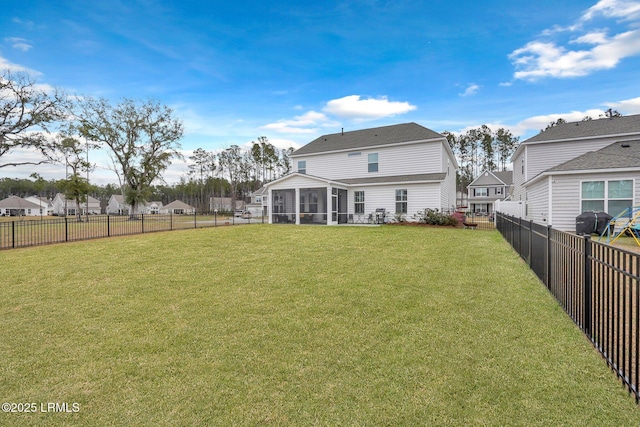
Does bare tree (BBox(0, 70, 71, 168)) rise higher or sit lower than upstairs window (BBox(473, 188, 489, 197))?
higher

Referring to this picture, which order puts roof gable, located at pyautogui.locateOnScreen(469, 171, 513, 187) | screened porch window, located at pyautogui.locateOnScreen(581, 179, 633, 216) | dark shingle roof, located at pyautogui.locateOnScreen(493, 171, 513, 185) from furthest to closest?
dark shingle roof, located at pyautogui.locateOnScreen(493, 171, 513, 185)
roof gable, located at pyautogui.locateOnScreen(469, 171, 513, 187)
screened porch window, located at pyautogui.locateOnScreen(581, 179, 633, 216)

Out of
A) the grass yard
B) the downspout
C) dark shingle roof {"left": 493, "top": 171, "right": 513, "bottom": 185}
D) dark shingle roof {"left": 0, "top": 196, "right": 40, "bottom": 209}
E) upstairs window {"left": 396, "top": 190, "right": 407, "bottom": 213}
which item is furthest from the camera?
dark shingle roof {"left": 0, "top": 196, "right": 40, "bottom": 209}

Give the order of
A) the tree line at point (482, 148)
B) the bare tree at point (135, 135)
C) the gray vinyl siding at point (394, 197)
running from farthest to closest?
the tree line at point (482, 148) < the bare tree at point (135, 135) < the gray vinyl siding at point (394, 197)

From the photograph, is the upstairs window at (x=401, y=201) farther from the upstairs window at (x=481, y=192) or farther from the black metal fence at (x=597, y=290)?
the upstairs window at (x=481, y=192)

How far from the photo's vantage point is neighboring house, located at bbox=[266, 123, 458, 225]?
19.1 m

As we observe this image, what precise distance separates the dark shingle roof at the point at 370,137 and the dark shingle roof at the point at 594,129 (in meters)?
6.39

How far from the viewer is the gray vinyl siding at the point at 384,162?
19.7 m

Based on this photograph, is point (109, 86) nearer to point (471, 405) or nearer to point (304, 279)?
point (304, 279)

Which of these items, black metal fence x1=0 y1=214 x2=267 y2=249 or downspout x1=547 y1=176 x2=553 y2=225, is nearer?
black metal fence x1=0 y1=214 x2=267 y2=249

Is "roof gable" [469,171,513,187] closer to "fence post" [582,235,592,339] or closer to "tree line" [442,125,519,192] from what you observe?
"tree line" [442,125,519,192]

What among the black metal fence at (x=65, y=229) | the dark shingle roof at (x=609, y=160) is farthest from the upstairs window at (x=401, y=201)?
the black metal fence at (x=65, y=229)

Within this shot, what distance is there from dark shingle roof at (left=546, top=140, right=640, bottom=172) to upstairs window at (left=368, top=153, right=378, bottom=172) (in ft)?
33.2

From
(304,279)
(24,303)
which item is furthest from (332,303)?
(24,303)

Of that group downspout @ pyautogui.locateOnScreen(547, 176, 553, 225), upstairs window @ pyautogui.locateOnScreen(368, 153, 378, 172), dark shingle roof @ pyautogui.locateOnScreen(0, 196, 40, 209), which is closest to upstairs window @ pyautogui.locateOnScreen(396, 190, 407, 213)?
upstairs window @ pyautogui.locateOnScreen(368, 153, 378, 172)
